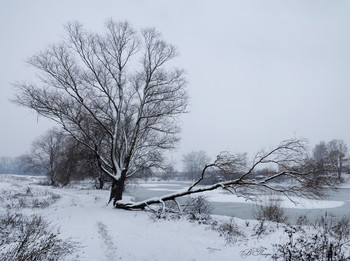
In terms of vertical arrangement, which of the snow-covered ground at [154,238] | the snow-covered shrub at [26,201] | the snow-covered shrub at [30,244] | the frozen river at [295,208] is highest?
the snow-covered shrub at [30,244]

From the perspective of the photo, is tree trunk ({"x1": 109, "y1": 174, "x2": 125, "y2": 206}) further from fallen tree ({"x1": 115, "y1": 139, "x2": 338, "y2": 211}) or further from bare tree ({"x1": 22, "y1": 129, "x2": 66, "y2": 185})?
bare tree ({"x1": 22, "y1": 129, "x2": 66, "y2": 185})

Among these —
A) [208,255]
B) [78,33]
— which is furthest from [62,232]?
[78,33]

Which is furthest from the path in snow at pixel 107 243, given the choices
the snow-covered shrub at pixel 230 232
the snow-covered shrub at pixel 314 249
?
the snow-covered shrub at pixel 314 249

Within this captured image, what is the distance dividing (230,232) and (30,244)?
24.7ft

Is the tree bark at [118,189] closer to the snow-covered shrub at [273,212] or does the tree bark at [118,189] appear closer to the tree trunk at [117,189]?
the tree trunk at [117,189]

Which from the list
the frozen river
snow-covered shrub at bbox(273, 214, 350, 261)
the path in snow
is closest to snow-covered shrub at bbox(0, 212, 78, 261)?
the path in snow

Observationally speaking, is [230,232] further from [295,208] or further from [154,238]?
[295,208]

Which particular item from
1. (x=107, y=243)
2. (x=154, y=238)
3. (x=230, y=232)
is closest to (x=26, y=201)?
(x=107, y=243)

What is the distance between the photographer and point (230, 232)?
955 centimetres

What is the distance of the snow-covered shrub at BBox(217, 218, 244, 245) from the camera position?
333 inches

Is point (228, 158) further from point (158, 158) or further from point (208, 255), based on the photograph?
point (158, 158)

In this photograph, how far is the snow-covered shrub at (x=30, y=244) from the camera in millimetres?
4426

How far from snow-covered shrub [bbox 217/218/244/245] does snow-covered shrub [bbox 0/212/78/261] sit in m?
5.55

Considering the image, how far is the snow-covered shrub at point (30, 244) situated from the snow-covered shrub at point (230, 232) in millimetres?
5553
